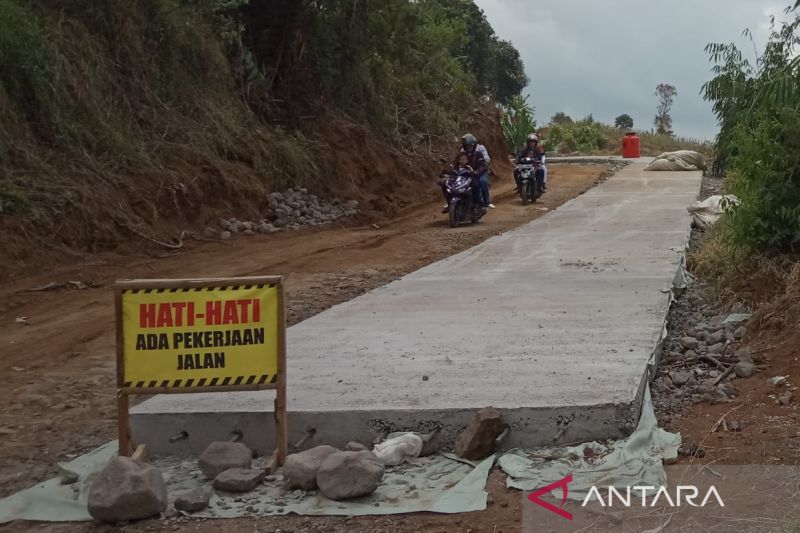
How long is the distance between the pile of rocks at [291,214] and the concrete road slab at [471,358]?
5.73 m

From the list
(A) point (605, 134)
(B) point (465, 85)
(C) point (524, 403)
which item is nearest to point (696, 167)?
(B) point (465, 85)

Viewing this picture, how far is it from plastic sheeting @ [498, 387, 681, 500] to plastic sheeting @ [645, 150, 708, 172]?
2352 centimetres

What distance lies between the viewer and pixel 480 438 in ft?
16.7

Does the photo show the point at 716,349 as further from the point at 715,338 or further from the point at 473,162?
the point at 473,162

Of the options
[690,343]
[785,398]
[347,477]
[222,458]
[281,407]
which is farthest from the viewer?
[690,343]

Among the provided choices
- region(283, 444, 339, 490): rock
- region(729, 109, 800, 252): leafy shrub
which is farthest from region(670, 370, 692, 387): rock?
region(283, 444, 339, 490): rock

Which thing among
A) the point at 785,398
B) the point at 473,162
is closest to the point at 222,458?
the point at 785,398

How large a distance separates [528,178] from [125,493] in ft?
53.2

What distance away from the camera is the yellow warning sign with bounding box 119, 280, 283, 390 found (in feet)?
17.3

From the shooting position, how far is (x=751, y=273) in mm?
8734

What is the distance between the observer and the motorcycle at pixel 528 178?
1994cm

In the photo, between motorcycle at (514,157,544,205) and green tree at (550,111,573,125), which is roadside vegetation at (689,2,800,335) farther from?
green tree at (550,111,573,125)

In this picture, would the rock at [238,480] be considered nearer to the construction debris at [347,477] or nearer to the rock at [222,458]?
the rock at [222,458]

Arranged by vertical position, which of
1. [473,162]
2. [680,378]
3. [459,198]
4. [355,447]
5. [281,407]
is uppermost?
[473,162]
